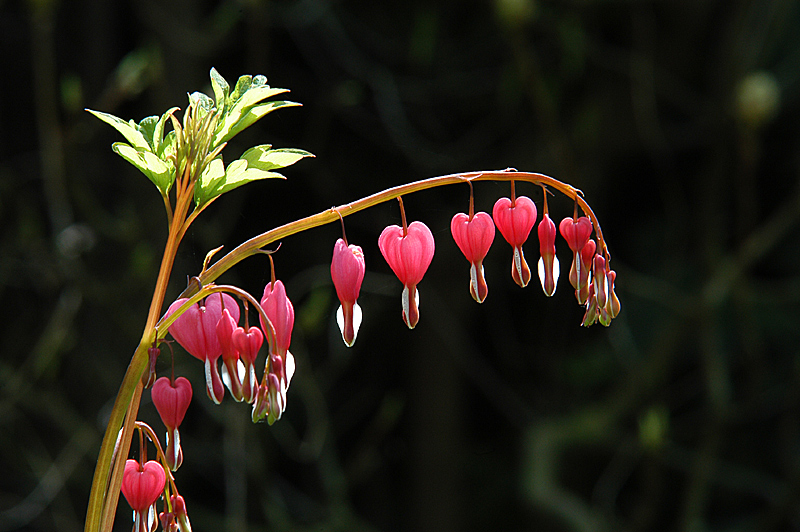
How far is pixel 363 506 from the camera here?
289 cm

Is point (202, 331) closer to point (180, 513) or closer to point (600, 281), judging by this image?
point (180, 513)

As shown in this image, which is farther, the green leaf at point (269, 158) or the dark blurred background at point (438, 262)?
the dark blurred background at point (438, 262)

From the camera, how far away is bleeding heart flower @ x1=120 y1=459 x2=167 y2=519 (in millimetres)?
474

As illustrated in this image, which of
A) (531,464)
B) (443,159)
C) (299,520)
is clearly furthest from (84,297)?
(531,464)

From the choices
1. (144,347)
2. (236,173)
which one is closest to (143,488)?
(144,347)

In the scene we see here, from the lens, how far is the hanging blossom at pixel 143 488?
1.54ft

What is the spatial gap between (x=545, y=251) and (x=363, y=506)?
255cm

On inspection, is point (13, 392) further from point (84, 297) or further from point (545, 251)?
point (545, 251)

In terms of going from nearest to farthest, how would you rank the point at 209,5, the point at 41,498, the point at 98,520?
the point at 98,520 < the point at 41,498 < the point at 209,5

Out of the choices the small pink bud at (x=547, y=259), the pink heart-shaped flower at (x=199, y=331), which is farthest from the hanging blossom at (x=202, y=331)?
the small pink bud at (x=547, y=259)

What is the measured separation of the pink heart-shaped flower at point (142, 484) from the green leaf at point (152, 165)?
17 cm

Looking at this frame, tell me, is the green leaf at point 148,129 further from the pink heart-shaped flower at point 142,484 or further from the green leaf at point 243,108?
the pink heart-shaped flower at point 142,484

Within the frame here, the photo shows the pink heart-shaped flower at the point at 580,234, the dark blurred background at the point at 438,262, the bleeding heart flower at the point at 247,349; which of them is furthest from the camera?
the dark blurred background at the point at 438,262

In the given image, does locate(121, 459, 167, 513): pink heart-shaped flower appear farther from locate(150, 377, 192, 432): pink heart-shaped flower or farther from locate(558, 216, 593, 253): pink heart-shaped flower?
locate(558, 216, 593, 253): pink heart-shaped flower
